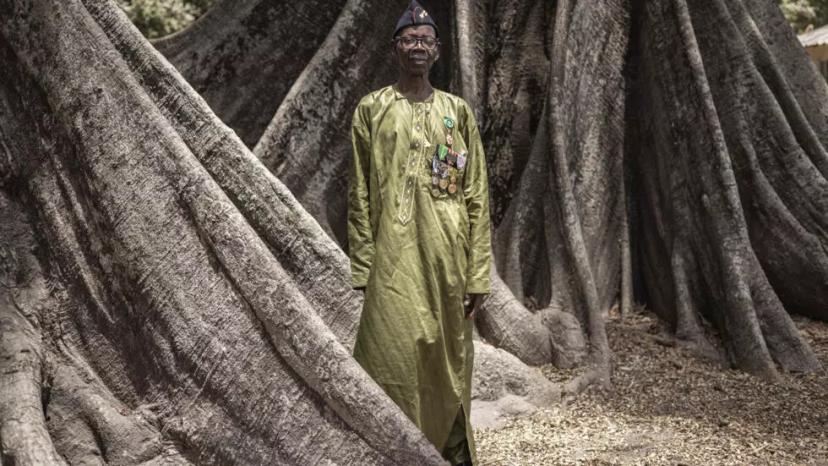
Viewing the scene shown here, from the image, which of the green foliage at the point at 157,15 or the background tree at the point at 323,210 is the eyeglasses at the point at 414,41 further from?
the green foliage at the point at 157,15

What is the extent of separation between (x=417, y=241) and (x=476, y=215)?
28 cm

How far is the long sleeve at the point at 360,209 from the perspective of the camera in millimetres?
3422

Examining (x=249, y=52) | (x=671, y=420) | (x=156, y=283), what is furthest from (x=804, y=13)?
(x=156, y=283)

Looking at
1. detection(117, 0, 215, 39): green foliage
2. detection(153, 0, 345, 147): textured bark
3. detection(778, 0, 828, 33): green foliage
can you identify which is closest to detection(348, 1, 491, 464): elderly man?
detection(153, 0, 345, 147): textured bark

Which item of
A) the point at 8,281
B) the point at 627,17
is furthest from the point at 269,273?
the point at 627,17

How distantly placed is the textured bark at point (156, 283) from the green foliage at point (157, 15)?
745 cm

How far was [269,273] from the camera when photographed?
11.0 ft

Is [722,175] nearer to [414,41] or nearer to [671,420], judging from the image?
[671,420]

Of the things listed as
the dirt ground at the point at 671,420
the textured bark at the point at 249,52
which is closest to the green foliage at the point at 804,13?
the textured bark at the point at 249,52

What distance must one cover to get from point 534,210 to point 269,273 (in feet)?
8.87

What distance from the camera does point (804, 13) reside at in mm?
14805

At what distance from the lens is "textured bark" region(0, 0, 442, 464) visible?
3.28m

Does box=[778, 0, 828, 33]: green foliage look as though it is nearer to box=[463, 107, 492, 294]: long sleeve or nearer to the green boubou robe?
box=[463, 107, 492, 294]: long sleeve

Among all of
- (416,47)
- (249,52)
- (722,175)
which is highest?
(249,52)
